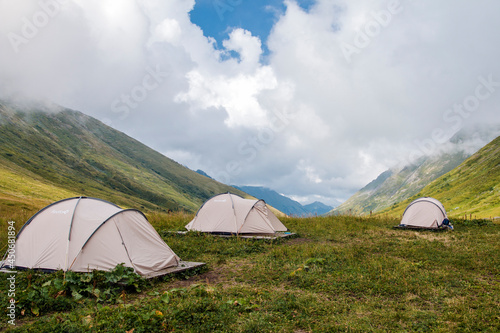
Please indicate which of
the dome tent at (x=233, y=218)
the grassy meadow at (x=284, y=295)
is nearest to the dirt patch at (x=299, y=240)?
the dome tent at (x=233, y=218)

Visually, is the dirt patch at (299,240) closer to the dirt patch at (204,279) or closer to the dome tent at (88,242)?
the dirt patch at (204,279)

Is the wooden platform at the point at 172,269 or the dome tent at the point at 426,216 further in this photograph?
the dome tent at the point at 426,216

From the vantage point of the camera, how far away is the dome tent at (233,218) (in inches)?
818

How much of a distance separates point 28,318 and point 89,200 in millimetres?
6157

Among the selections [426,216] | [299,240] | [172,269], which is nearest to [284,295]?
[172,269]

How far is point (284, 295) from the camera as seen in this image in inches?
351

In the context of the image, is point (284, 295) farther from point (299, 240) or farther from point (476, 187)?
point (476, 187)

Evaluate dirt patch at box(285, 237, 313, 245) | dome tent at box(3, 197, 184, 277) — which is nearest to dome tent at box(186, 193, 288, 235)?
dirt patch at box(285, 237, 313, 245)

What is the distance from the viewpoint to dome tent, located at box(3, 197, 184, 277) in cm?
1129

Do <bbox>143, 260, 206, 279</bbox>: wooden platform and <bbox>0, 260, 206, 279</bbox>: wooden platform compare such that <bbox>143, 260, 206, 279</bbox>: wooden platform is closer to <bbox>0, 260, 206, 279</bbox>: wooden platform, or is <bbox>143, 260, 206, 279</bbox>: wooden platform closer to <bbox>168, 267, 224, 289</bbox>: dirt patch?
<bbox>0, 260, 206, 279</bbox>: wooden platform

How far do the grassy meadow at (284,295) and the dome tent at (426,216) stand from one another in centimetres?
1009

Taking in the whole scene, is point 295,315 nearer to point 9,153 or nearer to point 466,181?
point 466,181

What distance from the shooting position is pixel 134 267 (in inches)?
443

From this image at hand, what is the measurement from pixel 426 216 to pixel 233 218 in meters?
16.2
